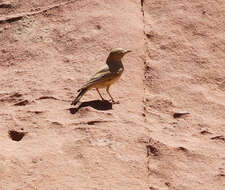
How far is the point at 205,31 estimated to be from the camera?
7.93m

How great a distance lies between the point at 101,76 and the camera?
651 centimetres

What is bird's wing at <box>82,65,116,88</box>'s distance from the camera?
6.49m

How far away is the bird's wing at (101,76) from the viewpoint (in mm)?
6488

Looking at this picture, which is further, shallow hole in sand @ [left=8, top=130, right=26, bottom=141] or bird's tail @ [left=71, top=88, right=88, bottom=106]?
bird's tail @ [left=71, top=88, right=88, bottom=106]

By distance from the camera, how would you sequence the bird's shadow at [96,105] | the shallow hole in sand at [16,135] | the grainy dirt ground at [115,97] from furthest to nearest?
the bird's shadow at [96,105] < the shallow hole in sand at [16,135] < the grainy dirt ground at [115,97]

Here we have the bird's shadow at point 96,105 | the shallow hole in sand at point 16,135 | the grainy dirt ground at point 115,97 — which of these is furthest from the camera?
the bird's shadow at point 96,105

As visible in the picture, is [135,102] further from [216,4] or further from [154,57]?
[216,4]

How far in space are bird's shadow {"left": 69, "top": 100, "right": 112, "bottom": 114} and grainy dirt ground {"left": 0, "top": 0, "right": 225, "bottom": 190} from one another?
0.01 metres

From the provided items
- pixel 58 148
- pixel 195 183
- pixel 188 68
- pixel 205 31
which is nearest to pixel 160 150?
pixel 195 183

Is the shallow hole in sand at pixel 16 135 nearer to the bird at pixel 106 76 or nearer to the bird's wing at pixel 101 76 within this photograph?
the bird at pixel 106 76

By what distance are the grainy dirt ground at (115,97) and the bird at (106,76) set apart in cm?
18

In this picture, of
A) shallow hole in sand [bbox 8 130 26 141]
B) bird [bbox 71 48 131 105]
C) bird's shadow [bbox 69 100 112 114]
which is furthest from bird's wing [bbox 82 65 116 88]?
shallow hole in sand [bbox 8 130 26 141]

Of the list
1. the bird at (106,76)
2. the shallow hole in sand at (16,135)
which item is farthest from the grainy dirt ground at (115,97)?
the bird at (106,76)

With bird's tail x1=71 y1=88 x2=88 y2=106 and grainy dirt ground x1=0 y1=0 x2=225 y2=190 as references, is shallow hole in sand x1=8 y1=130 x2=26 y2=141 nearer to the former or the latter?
grainy dirt ground x1=0 y1=0 x2=225 y2=190
